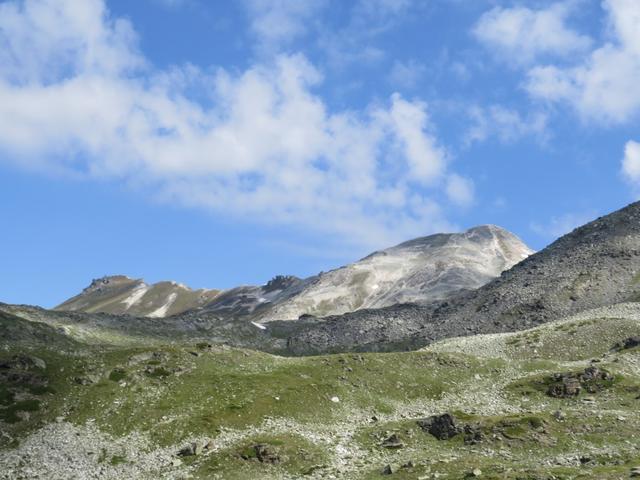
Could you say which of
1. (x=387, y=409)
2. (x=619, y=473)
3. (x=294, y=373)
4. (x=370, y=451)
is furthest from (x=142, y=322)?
(x=619, y=473)

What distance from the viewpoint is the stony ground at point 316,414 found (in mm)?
56719

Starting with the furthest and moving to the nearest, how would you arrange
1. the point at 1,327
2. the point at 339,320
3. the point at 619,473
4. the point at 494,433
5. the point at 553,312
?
1. the point at 339,320
2. the point at 553,312
3. the point at 1,327
4. the point at 494,433
5. the point at 619,473

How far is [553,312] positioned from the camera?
137625 millimetres

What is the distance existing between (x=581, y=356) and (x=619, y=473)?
48.5m

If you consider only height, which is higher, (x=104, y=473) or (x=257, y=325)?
(x=257, y=325)

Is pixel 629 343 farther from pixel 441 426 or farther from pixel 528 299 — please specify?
pixel 528 299

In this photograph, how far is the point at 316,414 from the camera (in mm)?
69688

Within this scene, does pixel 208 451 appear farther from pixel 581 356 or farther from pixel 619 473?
pixel 581 356

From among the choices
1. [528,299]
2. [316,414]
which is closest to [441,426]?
[316,414]

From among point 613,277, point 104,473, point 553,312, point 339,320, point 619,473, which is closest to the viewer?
point 619,473

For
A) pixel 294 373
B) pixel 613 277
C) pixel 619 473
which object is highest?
pixel 613 277

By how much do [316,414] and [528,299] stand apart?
88.7 meters

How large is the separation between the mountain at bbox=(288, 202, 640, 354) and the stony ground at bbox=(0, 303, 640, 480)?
47.3m

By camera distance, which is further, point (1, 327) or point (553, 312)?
point (553, 312)
